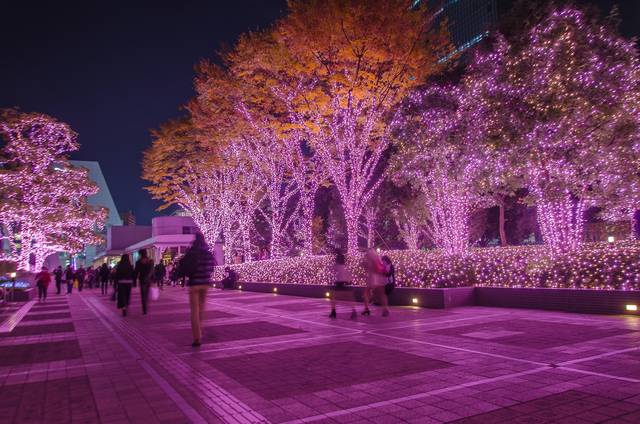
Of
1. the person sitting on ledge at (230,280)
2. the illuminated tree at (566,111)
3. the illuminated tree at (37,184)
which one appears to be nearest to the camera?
the illuminated tree at (566,111)

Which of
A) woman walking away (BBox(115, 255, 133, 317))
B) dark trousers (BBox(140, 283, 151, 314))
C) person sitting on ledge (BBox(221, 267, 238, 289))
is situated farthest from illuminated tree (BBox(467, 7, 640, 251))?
person sitting on ledge (BBox(221, 267, 238, 289))

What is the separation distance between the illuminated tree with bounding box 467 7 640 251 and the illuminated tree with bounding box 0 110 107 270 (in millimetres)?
24200

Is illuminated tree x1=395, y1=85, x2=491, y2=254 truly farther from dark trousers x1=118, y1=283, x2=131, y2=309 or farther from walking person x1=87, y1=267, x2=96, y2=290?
walking person x1=87, y1=267, x2=96, y2=290

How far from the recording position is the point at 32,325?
42.6 feet

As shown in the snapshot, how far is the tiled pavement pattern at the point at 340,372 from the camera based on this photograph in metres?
4.79

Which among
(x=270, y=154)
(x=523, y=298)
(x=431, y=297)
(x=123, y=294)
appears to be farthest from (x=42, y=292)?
(x=523, y=298)

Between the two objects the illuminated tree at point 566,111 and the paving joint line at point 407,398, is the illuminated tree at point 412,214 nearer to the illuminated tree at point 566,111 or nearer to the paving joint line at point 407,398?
the illuminated tree at point 566,111

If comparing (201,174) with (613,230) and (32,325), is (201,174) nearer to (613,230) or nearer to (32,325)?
(32,325)

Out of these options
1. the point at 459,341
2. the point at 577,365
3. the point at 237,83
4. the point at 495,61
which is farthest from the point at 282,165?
the point at 577,365

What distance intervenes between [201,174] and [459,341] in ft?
75.0

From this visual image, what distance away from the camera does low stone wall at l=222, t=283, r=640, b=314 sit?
1039 cm

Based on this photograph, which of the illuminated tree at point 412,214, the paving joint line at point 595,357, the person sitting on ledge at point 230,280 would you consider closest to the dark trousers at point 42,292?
the person sitting on ledge at point 230,280

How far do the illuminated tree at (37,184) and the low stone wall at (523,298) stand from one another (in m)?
20.6

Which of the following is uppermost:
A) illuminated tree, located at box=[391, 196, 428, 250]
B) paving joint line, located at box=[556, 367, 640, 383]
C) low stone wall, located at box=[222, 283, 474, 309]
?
illuminated tree, located at box=[391, 196, 428, 250]
